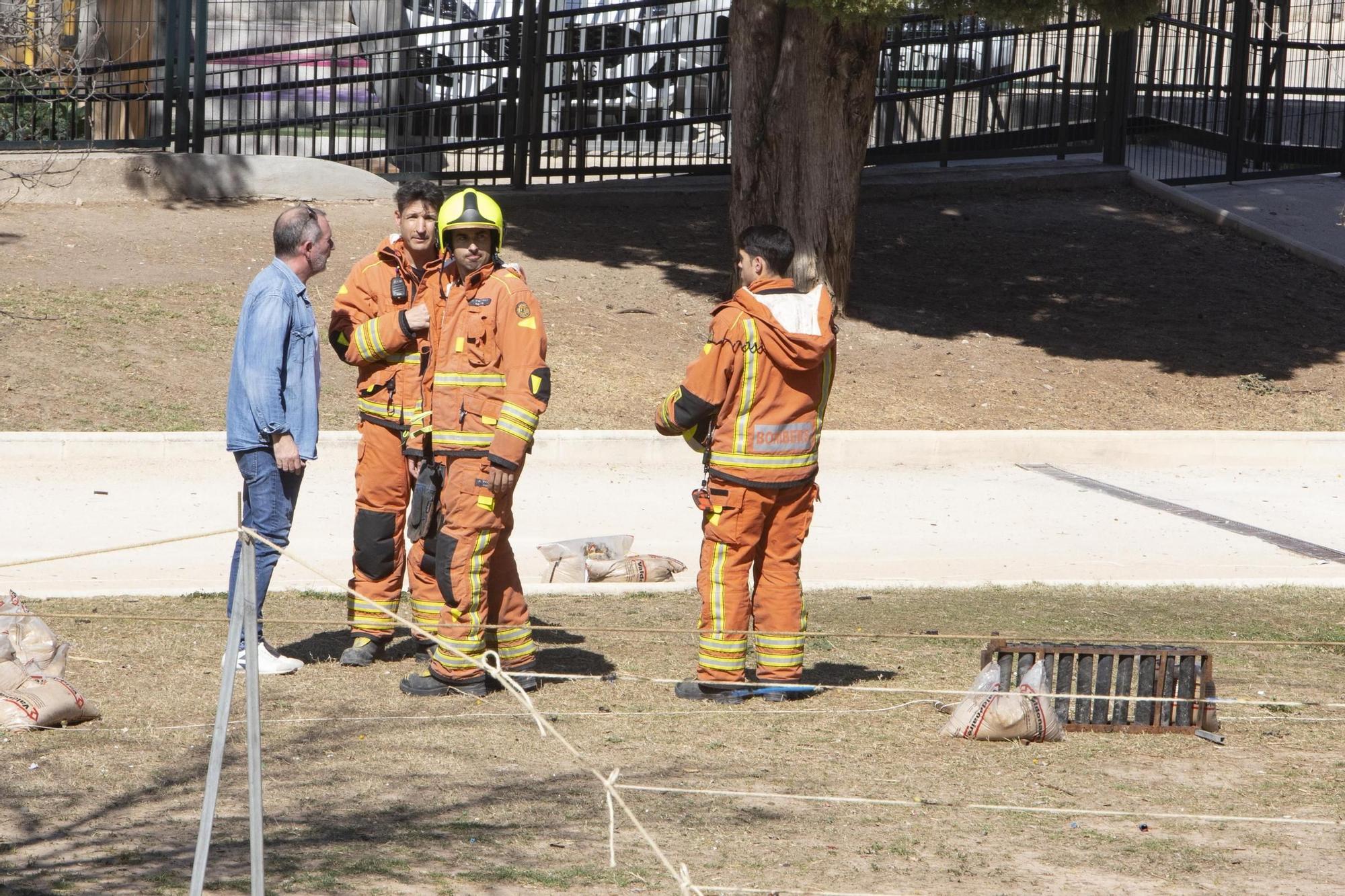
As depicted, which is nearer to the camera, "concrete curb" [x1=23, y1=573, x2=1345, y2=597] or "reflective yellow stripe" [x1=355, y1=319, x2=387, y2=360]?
"reflective yellow stripe" [x1=355, y1=319, x2=387, y2=360]

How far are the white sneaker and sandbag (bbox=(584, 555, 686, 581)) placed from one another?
2163mm

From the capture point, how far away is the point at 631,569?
8.09 m

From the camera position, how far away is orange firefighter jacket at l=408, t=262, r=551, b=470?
18.5 feet

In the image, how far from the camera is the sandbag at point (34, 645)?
554 centimetres

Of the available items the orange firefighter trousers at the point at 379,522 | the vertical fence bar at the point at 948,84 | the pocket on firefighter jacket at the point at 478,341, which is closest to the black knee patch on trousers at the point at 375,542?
the orange firefighter trousers at the point at 379,522

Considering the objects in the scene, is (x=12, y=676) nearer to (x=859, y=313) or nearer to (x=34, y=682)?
(x=34, y=682)

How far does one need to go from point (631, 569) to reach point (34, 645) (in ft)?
10.7

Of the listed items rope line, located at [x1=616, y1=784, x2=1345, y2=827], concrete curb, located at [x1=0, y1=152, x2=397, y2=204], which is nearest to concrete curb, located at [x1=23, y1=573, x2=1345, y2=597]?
rope line, located at [x1=616, y1=784, x2=1345, y2=827]

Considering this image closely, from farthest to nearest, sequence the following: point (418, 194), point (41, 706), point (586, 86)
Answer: point (586, 86)
point (418, 194)
point (41, 706)

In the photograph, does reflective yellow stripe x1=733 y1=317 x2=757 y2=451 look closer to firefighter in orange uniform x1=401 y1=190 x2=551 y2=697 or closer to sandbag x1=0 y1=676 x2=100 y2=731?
firefighter in orange uniform x1=401 y1=190 x2=551 y2=697

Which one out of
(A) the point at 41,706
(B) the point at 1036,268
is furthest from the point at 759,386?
(B) the point at 1036,268

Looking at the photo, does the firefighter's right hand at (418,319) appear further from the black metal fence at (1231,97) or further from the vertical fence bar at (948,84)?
the black metal fence at (1231,97)

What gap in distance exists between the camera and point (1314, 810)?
189 inches

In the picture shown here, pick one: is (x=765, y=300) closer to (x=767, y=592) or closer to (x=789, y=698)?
(x=767, y=592)
